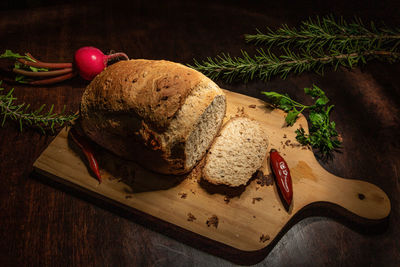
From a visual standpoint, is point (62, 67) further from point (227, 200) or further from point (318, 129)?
point (318, 129)

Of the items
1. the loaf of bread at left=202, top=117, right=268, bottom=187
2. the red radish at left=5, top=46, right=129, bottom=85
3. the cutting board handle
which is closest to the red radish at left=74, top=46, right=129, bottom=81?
the red radish at left=5, top=46, right=129, bottom=85

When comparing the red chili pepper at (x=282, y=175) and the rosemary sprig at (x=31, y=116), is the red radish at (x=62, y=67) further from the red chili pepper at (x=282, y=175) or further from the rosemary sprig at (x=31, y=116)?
the red chili pepper at (x=282, y=175)

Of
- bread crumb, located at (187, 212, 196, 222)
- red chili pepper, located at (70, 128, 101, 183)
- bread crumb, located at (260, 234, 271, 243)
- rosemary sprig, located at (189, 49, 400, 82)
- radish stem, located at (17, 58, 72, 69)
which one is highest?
rosemary sprig, located at (189, 49, 400, 82)

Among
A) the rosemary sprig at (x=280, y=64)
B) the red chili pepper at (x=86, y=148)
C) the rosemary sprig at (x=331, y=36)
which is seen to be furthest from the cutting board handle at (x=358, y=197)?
the red chili pepper at (x=86, y=148)

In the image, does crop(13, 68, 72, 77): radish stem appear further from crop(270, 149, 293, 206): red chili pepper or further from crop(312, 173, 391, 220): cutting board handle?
crop(312, 173, 391, 220): cutting board handle

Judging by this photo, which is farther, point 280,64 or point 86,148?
point 280,64

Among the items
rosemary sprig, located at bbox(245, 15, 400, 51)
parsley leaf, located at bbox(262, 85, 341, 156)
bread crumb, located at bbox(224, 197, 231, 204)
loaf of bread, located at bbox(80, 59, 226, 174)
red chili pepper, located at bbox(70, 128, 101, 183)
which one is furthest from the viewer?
rosemary sprig, located at bbox(245, 15, 400, 51)

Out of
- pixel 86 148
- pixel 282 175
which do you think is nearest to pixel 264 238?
pixel 282 175
